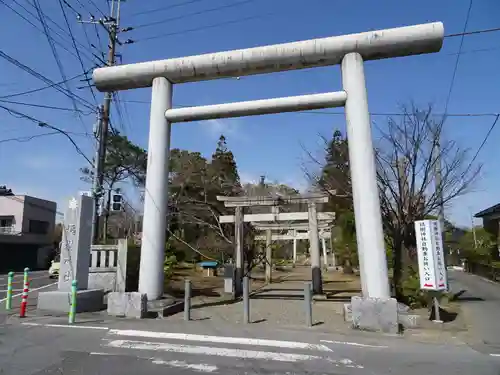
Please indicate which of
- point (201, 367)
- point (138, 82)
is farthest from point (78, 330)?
point (138, 82)

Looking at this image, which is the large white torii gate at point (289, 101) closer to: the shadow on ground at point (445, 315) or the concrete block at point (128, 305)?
the concrete block at point (128, 305)

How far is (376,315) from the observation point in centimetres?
769

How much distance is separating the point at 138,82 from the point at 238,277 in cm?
846

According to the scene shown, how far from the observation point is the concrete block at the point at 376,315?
7.59 m

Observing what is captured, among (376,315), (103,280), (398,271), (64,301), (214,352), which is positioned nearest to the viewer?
(214,352)

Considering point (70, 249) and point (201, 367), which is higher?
point (70, 249)

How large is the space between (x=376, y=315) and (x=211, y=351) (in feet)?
12.1

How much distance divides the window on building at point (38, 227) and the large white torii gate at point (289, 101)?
1359 inches

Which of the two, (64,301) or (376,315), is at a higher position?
(64,301)

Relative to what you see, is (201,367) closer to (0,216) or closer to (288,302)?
(288,302)

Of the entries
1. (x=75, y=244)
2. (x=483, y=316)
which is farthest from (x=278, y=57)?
(x=483, y=316)

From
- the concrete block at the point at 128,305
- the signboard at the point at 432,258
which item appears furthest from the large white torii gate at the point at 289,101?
the signboard at the point at 432,258

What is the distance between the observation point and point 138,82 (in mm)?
10227

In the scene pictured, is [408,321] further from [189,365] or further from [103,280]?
[103,280]
